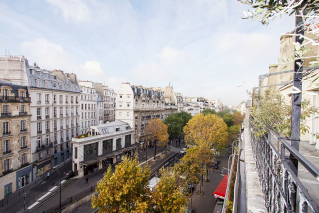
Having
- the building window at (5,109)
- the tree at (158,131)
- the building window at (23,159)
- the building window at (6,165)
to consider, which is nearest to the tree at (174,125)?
the tree at (158,131)

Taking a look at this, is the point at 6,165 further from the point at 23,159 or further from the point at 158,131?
the point at 158,131

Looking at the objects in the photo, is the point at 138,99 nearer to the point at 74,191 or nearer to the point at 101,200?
the point at 74,191

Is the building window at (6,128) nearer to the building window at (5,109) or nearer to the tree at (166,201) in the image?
the building window at (5,109)

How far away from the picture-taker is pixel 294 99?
2.80 m

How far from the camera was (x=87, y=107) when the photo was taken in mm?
43281

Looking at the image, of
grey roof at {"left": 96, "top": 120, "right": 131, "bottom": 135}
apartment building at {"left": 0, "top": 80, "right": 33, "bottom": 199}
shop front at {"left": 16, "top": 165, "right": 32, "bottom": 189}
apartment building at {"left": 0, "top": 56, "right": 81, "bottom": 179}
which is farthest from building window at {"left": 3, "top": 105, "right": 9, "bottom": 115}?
grey roof at {"left": 96, "top": 120, "right": 131, "bottom": 135}

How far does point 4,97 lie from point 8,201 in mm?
12931

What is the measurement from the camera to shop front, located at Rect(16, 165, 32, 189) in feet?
73.3

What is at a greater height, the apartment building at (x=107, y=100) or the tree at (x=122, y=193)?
the apartment building at (x=107, y=100)

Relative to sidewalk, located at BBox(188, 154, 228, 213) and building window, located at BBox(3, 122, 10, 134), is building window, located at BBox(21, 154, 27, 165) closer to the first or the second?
building window, located at BBox(3, 122, 10, 134)

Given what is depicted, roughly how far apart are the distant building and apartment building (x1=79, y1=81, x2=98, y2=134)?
11.8 meters

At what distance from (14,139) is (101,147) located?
475 inches

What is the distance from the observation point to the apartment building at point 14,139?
2083cm

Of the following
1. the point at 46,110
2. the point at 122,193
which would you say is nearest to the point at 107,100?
the point at 46,110
